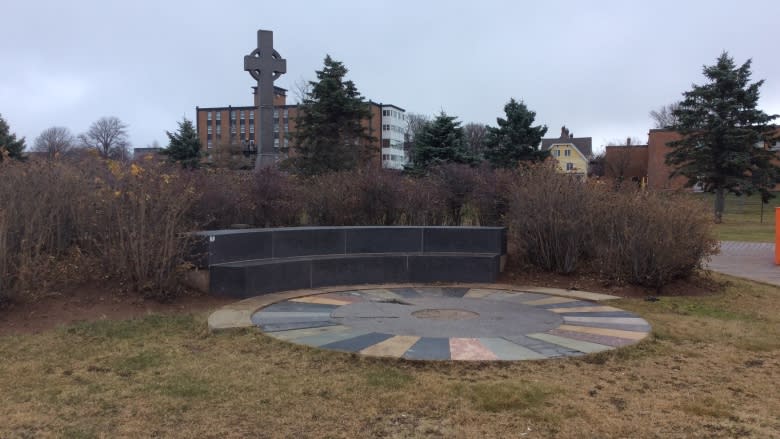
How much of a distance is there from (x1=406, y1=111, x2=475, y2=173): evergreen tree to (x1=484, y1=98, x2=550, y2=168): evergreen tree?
350 centimetres

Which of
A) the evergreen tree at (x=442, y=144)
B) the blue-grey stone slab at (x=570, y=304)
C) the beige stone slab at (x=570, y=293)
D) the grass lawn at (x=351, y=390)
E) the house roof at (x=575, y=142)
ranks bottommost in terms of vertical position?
the grass lawn at (x=351, y=390)

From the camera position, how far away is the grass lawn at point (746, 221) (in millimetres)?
21197

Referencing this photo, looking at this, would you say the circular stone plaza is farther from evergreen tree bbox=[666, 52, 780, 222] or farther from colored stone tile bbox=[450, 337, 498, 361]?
evergreen tree bbox=[666, 52, 780, 222]

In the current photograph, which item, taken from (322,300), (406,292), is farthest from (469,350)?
(406,292)

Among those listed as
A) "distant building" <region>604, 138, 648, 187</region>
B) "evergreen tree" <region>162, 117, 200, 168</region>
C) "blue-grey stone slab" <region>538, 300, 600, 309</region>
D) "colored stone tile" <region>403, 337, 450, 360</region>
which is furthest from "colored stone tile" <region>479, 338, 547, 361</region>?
"distant building" <region>604, 138, 648, 187</region>

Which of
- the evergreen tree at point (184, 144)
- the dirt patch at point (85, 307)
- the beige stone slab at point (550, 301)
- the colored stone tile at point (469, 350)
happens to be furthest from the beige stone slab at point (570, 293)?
the evergreen tree at point (184, 144)

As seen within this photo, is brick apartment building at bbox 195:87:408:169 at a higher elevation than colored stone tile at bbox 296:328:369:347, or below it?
higher

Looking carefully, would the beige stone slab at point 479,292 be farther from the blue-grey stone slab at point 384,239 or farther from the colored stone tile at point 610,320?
the colored stone tile at point 610,320

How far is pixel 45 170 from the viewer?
24.4 ft

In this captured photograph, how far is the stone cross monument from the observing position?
54.2 feet

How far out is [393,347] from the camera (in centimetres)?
515

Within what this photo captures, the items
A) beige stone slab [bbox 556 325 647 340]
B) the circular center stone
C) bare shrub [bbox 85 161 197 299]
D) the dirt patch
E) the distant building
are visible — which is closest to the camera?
beige stone slab [bbox 556 325 647 340]

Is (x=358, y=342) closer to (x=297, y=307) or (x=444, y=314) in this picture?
(x=444, y=314)

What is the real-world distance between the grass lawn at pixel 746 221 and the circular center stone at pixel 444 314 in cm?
1678
